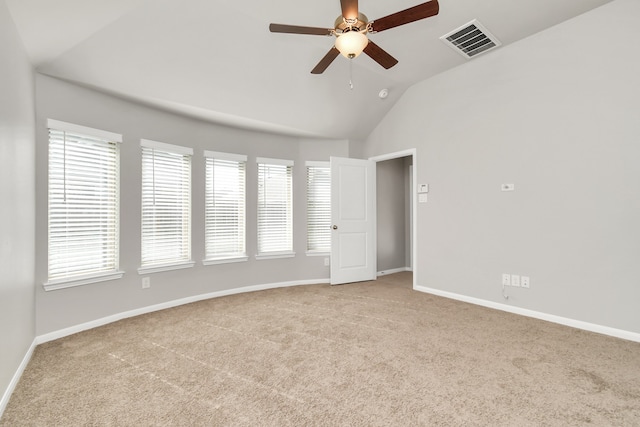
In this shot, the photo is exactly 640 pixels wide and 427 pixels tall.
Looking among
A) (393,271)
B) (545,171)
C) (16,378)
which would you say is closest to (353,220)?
(393,271)

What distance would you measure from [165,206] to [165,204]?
26 mm

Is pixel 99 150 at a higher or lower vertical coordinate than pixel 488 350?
higher

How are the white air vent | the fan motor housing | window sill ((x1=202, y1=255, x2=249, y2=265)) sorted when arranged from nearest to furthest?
1. the fan motor housing
2. the white air vent
3. window sill ((x1=202, y1=255, x2=249, y2=265))

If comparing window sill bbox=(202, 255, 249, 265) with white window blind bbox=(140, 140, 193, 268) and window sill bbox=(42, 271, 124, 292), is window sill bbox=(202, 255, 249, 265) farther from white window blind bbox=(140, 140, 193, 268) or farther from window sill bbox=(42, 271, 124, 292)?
window sill bbox=(42, 271, 124, 292)

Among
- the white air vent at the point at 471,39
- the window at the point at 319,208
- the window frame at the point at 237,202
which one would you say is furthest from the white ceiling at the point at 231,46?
the window at the point at 319,208

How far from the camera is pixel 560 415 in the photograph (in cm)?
170

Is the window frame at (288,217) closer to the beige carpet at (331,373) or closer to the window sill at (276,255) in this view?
the window sill at (276,255)

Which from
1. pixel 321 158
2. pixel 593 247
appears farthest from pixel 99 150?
pixel 593 247

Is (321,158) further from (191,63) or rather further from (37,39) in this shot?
(37,39)

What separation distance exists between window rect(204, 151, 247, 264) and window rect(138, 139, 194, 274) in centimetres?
28

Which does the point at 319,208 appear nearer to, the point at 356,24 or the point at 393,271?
the point at 393,271

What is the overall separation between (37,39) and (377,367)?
3.70 m

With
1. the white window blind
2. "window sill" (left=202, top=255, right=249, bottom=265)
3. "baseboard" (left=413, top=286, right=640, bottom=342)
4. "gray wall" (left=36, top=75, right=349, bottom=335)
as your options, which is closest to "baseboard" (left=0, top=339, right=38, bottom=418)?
"gray wall" (left=36, top=75, right=349, bottom=335)

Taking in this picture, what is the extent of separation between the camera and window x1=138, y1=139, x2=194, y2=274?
11.8 feet
